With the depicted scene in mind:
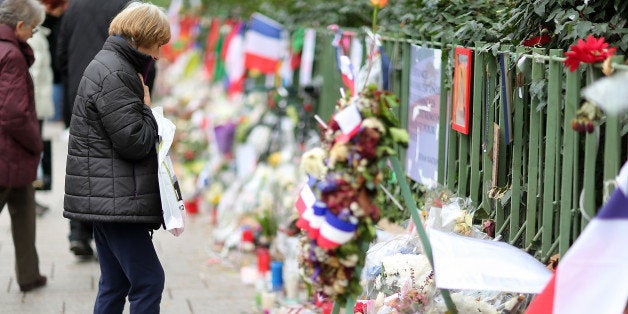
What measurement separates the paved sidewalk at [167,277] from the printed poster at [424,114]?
135cm

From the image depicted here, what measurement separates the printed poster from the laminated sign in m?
1.50

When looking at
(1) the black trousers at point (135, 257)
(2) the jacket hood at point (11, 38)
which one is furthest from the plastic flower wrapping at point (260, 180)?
(1) the black trousers at point (135, 257)

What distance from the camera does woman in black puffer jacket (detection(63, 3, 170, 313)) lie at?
4.22 m

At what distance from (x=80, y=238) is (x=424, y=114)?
266 centimetres

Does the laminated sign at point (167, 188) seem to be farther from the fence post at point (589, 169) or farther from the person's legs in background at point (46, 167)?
the person's legs in background at point (46, 167)

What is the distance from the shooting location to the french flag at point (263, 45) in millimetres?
8680

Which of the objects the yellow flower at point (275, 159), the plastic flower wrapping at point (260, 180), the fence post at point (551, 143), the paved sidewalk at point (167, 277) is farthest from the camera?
the yellow flower at point (275, 159)

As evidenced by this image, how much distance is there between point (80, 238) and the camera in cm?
680

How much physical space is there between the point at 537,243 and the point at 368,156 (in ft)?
3.96

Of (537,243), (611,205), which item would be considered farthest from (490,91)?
(611,205)

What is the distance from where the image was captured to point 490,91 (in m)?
4.57

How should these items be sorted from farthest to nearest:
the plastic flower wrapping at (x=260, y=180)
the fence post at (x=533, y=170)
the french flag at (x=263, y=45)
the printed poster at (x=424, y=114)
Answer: the french flag at (x=263, y=45), the plastic flower wrapping at (x=260, y=180), the printed poster at (x=424, y=114), the fence post at (x=533, y=170)

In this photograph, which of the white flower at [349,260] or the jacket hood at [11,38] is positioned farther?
the jacket hood at [11,38]

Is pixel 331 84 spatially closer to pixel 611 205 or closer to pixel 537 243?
pixel 537 243
